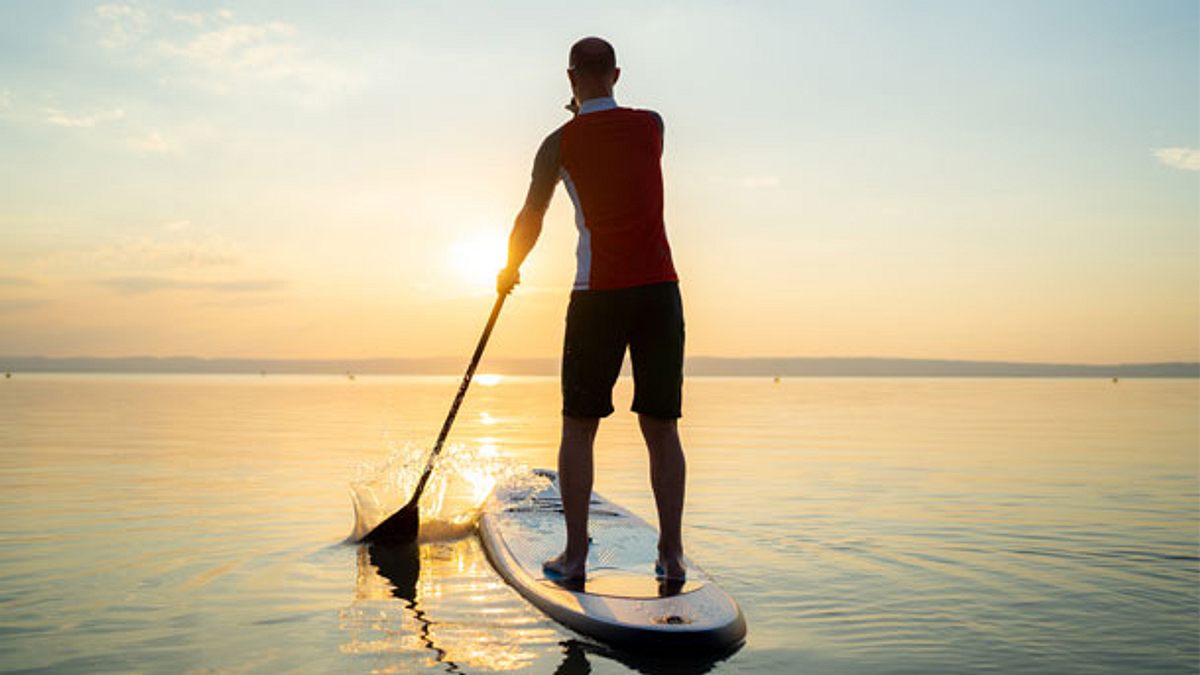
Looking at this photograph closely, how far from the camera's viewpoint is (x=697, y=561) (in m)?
6.32

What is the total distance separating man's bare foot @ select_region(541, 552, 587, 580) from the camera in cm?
494

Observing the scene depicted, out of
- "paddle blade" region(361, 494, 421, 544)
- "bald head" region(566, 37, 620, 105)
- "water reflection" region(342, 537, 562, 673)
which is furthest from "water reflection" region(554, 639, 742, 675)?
"paddle blade" region(361, 494, 421, 544)

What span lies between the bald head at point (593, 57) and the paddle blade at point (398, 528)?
132 inches

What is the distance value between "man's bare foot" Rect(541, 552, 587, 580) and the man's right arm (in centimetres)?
147

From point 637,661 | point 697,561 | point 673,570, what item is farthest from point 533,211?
point 697,561

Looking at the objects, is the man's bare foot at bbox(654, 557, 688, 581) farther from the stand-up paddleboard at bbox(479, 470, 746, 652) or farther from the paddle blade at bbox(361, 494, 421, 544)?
the paddle blade at bbox(361, 494, 421, 544)

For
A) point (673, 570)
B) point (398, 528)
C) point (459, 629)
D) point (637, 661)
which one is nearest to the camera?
point (637, 661)

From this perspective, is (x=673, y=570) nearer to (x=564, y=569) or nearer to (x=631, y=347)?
(x=564, y=569)

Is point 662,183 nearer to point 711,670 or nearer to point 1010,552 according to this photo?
point 711,670

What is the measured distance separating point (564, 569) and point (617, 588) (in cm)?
41

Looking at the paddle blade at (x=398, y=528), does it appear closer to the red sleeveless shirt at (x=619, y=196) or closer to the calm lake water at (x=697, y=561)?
the calm lake water at (x=697, y=561)

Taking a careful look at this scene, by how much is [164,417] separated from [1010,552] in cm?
2202

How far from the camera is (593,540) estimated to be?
19.5 feet

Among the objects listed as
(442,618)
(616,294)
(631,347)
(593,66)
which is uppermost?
(593,66)
